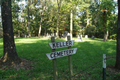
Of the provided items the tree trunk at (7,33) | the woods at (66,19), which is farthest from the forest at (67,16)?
the tree trunk at (7,33)

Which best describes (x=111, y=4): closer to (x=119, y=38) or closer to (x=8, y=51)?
(x=119, y=38)

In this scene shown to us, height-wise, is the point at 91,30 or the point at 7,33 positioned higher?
the point at 91,30

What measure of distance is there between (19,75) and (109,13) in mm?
17922

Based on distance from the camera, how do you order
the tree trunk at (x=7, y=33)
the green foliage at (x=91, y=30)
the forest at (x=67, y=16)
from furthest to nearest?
the green foliage at (x=91, y=30)
the forest at (x=67, y=16)
the tree trunk at (x=7, y=33)

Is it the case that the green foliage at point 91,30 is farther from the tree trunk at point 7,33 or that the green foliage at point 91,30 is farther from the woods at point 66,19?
the tree trunk at point 7,33

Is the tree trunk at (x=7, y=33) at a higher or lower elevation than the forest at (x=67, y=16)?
lower

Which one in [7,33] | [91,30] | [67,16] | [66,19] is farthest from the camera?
[66,19]

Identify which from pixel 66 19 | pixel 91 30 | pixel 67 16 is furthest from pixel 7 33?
pixel 66 19

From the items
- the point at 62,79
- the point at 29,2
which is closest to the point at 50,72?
the point at 62,79

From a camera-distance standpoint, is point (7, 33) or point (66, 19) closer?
point (7, 33)

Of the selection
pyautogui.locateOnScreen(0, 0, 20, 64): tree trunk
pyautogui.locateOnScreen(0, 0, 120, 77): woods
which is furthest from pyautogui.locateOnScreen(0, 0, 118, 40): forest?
pyautogui.locateOnScreen(0, 0, 20, 64): tree trunk

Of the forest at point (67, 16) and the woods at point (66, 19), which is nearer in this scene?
the woods at point (66, 19)

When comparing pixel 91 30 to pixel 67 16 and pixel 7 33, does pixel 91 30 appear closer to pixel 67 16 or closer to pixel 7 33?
pixel 67 16

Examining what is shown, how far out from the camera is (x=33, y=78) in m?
4.05
